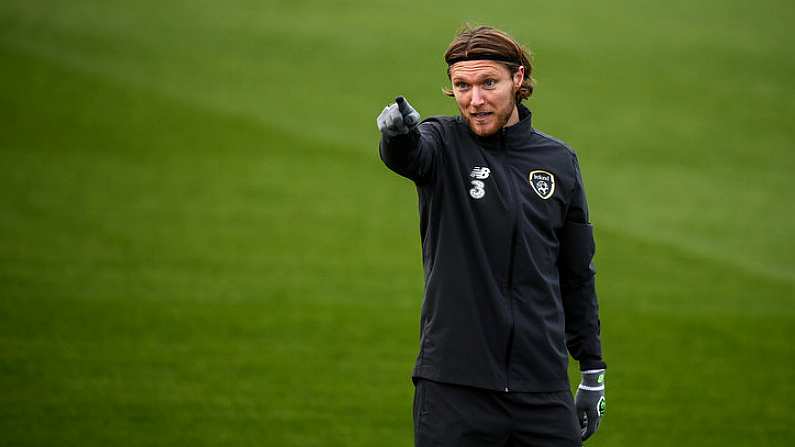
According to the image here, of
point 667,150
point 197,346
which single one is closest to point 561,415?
point 197,346

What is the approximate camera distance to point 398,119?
399cm

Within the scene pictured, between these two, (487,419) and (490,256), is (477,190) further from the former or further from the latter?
(487,419)

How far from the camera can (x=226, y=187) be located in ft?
49.4

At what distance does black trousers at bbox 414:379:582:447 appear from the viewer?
13.8ft

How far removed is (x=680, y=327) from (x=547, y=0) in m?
16.8

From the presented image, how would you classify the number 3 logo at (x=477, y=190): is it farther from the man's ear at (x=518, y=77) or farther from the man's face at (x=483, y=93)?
the man's ear at (x=518, y=77)

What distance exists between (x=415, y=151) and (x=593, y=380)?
140 cm

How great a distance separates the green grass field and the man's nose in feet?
13.0

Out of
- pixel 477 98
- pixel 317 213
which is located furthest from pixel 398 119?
pixel 317 213

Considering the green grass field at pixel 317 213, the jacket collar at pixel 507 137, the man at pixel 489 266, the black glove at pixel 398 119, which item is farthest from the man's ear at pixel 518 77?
the green grass field at pixel 317 213

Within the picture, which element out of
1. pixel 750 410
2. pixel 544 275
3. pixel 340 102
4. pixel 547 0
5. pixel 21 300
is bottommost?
pixel 750 410

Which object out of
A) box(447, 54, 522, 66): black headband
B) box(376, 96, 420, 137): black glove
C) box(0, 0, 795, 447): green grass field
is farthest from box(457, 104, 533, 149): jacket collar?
box(0, 0, 795, 447): green grass field

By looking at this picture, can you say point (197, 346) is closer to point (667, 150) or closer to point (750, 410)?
point (750, 410)

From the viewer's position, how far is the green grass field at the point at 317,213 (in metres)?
8.55
